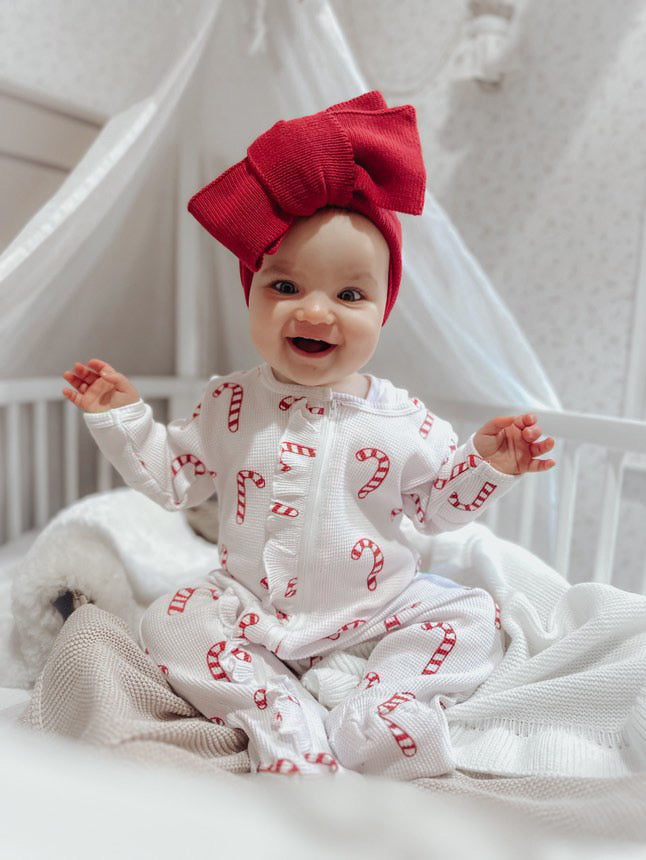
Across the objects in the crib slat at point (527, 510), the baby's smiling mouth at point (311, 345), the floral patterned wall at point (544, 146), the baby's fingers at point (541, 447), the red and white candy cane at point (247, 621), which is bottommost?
the red and white candy cane at point (247, 621)

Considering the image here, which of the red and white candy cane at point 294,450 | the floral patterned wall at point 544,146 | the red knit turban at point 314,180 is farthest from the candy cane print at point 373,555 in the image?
the floral patterned wall at point 544,146

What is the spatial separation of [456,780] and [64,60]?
1.58 metres

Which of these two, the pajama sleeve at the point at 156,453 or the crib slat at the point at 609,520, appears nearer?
the pajama sleeve at the point at 156,453

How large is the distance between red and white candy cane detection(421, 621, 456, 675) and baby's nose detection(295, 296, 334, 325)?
13.4 inches

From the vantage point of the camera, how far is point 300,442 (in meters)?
0.75

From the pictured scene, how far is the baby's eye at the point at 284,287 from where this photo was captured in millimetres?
711

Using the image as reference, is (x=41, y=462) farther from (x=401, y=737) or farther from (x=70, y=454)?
(x=401, y=737)

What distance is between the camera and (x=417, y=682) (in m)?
0.68

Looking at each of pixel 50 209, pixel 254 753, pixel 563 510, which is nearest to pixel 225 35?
pixel 50 209

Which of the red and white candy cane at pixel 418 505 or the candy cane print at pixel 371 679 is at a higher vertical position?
the red and white candy cane at pixel 418 505

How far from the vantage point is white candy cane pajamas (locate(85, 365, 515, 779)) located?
0.70 metres

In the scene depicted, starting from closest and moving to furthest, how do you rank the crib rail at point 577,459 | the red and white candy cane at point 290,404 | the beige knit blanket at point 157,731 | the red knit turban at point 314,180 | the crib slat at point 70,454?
1. the beige knit blanket at point 157,731
2. the red knit turban at point 314,180
3. the red and white candy cane at point 290,404
4. the crib rail at point 577,459
5. the crib slat at point 70,454

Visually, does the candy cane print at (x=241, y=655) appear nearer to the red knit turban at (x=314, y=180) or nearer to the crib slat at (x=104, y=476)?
the red knit turban at (x=314, y=180)

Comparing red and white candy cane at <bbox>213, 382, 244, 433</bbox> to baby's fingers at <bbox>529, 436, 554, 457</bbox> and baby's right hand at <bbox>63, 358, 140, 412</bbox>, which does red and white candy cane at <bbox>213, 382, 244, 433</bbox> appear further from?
baby's fingers at <bbox>529, 436, 554, 457</bbox>
